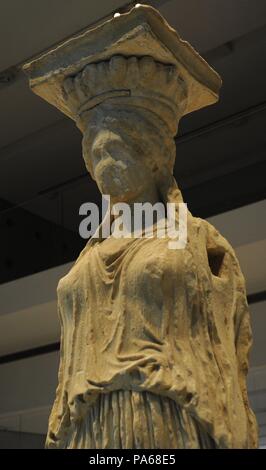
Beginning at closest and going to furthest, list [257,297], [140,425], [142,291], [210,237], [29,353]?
1. [140,425]
2. [142,291]
3. [210,237]
4. [257,297]
5. [29,353]

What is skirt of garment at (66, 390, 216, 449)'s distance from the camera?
2.62 m

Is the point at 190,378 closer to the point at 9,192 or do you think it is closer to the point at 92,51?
the point at 92,51

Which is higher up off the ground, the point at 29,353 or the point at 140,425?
the point at 29,353

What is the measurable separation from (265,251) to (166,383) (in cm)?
282

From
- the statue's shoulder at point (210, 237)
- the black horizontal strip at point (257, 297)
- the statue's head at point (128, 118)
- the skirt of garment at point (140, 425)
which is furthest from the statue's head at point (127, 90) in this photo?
the black horizontal strip at point (257, 297)

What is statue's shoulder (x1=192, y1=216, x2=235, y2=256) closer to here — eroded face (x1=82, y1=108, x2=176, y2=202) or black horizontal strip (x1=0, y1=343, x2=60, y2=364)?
eroded face (x1=82, y1=108, x2=176, y2=202)

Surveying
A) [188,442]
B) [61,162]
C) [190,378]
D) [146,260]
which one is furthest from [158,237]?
[61,162]

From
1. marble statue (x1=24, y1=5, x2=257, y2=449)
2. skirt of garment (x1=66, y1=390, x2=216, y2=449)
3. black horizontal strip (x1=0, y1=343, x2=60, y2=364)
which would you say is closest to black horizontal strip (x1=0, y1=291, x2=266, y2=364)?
black horizontal strip (x1=0, y1=343, x2=60, y2=364)

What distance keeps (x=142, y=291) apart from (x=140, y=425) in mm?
478

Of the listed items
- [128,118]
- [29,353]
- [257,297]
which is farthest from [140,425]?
[29,353]

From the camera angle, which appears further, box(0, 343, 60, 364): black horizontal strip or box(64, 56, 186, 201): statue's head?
box(0, 343, 60, 364): black horizontal strip

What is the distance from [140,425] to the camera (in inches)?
104

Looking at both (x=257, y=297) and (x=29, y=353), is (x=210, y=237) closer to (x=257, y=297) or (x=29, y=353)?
(x=257, y=297)
